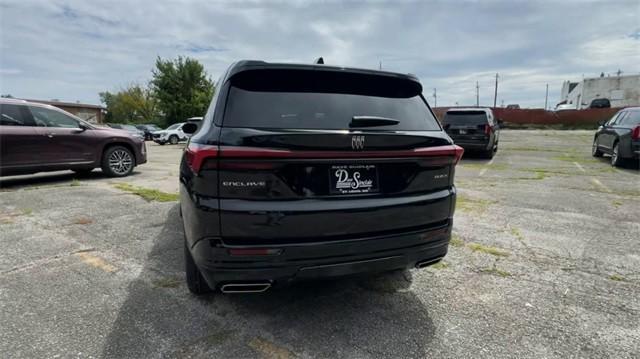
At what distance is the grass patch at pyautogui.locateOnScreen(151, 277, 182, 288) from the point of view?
3.08 m

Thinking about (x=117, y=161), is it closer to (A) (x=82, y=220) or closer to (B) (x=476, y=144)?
(A) (x=82, y=220)

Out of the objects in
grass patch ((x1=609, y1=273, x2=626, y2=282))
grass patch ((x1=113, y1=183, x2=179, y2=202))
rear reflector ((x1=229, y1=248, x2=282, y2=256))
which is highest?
rear reflector ((x1=229, y1=248, x2=282, y2=256))

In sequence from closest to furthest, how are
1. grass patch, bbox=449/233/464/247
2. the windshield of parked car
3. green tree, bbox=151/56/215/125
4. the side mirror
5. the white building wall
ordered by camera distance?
grass patch, bbox=449/233/464/247 < the side mirror < the windshield of parked car < green tree, bbox=151/56/215/125 < the white building wall

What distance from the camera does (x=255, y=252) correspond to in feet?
6.93

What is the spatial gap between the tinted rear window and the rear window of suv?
33.8ft

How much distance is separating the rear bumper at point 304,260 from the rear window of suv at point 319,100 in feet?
2.39

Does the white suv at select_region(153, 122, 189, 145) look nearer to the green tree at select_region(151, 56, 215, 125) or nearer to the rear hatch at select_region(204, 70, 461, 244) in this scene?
the green tree at select_region(151, 56, 215, 125)

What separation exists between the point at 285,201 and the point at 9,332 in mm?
2058

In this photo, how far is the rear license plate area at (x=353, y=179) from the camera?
224 cm

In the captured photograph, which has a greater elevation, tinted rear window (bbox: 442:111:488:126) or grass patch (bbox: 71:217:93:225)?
tinted rear window (bbox: 442:111:488:126)

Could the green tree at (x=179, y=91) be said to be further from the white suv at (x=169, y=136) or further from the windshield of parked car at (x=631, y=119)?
the windshield of parked car at (x=631, y=119)

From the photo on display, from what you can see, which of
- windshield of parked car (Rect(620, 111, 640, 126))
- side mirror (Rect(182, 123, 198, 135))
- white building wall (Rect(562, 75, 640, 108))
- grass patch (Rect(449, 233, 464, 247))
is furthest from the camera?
white building wall (Rect(562, 75, 640, 108))

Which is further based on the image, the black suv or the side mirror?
the side mirror

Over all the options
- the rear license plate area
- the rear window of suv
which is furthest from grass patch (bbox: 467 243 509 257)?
the rear license plate area
